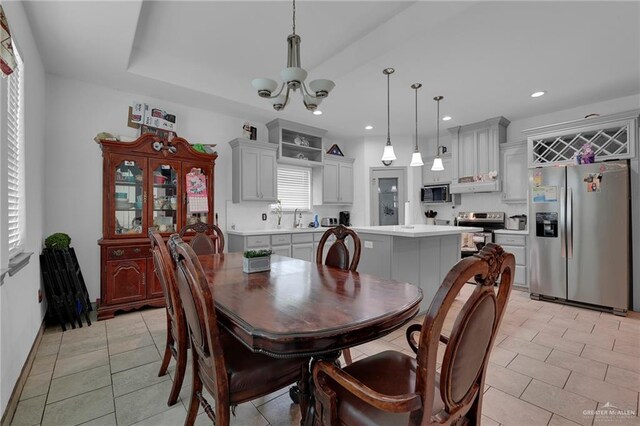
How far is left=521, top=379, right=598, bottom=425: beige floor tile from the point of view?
68.4 inches

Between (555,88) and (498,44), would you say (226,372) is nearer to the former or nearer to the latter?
(498,44)

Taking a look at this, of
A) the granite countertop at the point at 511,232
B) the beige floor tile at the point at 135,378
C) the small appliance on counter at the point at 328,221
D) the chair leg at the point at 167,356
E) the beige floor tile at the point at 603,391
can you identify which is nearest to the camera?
the beige floor tile at the point at 603,391

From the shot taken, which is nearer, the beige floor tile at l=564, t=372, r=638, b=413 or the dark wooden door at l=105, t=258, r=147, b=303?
A: the beige floor tile at l=564, t=372, r=638, b=413

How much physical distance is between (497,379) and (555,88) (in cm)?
368

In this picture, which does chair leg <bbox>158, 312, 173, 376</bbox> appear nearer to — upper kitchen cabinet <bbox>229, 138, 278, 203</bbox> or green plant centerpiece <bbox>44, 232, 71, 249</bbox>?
green plant centerpiece <bbox>44, 232, 71, 249</bbox>

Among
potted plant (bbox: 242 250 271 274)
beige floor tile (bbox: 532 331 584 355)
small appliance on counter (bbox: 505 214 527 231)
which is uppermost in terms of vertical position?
small appliance on counter (bbox: 505 214 527 231)

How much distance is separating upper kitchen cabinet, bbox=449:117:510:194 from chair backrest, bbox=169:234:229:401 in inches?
197

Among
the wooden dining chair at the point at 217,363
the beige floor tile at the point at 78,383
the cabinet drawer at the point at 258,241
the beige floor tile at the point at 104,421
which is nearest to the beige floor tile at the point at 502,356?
the wooden dining chair at the point at 217,363

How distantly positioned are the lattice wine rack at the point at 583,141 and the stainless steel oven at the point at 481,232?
1.07 metres

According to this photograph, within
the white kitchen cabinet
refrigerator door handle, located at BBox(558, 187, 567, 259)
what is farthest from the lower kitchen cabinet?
the white kitchen cabinet

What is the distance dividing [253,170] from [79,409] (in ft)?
10.9

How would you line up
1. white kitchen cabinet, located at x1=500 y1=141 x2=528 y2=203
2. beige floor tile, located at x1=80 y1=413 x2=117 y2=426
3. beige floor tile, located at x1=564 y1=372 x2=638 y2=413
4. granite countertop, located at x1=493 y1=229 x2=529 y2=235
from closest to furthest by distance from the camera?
1. beige floor tile, located at x1=80 y1=413 x2=117 y2=426
2. beige floor tile, located at x1=564 y1=372 x2=638 y2=413
3. granite countertop, located at x1=493 y1=229 x2=529 y2=235
4. white kitchen cabinet, located at x1=500 y1=141 x2=528 y2=203

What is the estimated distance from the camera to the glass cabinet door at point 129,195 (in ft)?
11.1

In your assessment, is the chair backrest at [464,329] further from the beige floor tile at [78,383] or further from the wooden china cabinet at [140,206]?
the wooden china cabinet at [140,206]
